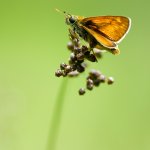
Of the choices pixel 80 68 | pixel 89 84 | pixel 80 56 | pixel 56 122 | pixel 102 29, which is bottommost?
pixel 56 122

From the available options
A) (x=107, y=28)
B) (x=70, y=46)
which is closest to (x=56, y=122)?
(x=70, y=46)

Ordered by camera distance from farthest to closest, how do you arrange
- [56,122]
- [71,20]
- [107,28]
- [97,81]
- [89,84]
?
[71,20] < [107,28] < [97,81] < [89,84] < [56,122]

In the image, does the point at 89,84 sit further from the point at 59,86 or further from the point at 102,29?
the point at 102,29

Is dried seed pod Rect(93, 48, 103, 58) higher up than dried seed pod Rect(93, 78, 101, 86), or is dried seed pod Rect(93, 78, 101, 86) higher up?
dried seed pod Rect(93, 48, 103, 58)

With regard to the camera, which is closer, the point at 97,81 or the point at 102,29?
the point at 97,81

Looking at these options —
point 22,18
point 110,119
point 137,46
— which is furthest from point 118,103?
point 22,18

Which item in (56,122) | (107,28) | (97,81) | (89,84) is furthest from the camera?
(107,28)

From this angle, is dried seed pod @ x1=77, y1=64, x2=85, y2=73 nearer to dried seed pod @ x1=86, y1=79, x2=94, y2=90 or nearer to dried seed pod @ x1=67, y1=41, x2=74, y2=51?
dried seed pod @ x1=86, y1=79, x2=94, y2=90

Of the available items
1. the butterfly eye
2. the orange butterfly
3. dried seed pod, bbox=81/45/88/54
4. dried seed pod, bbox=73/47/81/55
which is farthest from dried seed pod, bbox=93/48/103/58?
the butterfly eye
